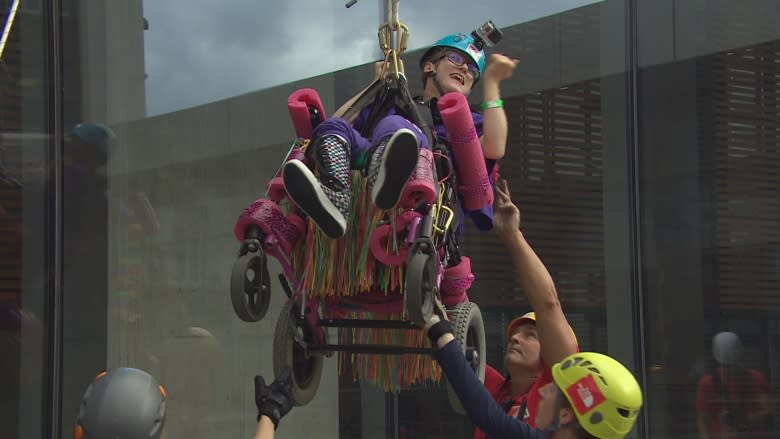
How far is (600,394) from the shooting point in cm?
239

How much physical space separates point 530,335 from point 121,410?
52.0 inches

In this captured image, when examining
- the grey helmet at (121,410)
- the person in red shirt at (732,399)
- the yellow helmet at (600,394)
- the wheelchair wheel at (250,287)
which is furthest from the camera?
the person in red shirt at (732,399)

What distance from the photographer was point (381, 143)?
285 centimetres

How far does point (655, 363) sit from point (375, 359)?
6.56 ft

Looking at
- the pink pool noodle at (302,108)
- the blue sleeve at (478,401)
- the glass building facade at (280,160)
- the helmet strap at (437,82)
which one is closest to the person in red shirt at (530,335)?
the blue sleeve at (478,401)

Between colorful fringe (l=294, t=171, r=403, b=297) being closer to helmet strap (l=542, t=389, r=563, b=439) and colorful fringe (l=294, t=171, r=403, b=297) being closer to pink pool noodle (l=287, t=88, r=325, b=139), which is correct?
pink pool noodle (l=287, t=88, r=325, b=139)

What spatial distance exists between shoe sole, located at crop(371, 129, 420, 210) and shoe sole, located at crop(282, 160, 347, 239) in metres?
0.11

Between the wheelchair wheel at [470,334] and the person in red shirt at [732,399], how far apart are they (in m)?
1.91

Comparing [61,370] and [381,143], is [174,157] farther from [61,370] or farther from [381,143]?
[381,143]

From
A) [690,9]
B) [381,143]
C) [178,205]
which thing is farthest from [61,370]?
[690,9]

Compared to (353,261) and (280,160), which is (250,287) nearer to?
(353,261)

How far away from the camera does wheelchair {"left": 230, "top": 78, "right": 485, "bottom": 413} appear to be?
285 centimetres

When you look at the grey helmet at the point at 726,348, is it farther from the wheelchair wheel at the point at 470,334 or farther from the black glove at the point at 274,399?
the black glove at the point at 274,399

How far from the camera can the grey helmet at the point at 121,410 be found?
2.13 meters
